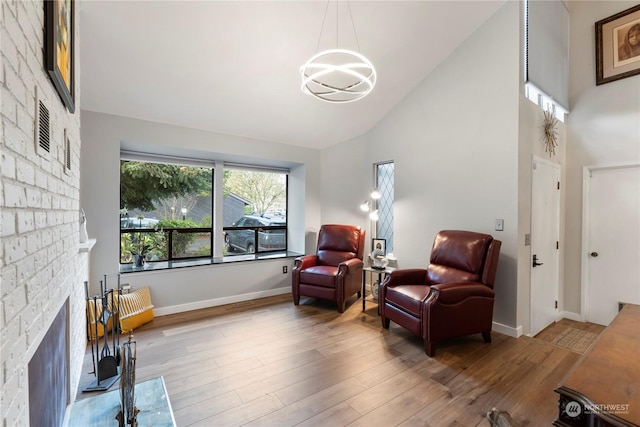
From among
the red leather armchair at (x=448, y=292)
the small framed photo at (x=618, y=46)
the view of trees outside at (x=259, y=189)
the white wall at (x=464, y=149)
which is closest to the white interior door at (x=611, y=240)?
the small framed photo at (x=618, y=46)

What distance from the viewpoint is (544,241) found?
3.36 metres

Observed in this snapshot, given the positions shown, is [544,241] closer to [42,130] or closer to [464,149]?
[464,149]

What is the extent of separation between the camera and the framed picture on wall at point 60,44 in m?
1.12

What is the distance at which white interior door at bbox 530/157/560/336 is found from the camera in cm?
318

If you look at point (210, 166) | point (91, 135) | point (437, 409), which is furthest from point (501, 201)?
point (91, 135)

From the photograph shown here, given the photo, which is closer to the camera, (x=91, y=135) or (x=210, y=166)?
(x=91, y=135)

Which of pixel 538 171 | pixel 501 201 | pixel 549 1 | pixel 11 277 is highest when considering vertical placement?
pixel 549 1

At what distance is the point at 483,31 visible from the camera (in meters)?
3.20

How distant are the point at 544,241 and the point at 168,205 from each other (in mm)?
4853

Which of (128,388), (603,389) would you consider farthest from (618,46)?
(128,388)

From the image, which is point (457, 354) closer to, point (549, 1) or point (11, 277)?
point (11, 277)

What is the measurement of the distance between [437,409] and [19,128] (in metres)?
2.51

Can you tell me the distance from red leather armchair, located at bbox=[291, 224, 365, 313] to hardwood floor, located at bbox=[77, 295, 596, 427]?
1.54 feet

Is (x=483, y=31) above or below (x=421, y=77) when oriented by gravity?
above
